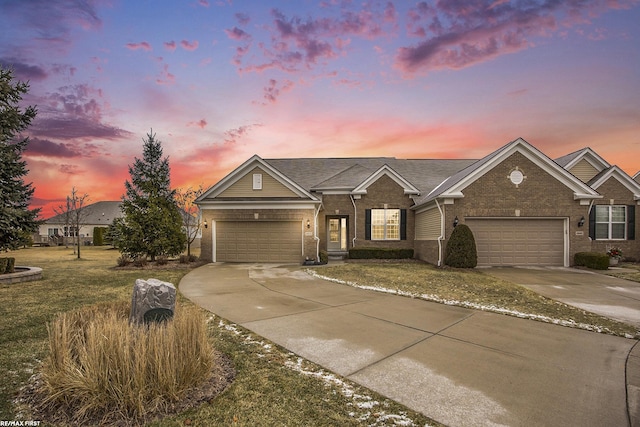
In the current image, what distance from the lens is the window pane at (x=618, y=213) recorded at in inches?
672

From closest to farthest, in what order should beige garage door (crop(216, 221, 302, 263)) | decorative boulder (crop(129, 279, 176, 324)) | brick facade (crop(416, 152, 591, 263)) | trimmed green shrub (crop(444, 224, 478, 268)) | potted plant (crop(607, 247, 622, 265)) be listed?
1. decorative boulder (crop(129, 279, 176, 324))
2. trimmed green shrub (crop(444, 224, 478, 268))
3. brick facade (crop(416, 152, 591, 263))
4. potted plant (crop(607, 247, 622, 265))
5. beige garage door (crop(216, 221, 302, 263))

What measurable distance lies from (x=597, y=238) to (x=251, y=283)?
1898 centimetres

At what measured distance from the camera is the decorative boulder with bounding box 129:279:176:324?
427cm

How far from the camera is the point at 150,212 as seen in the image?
15648 mm

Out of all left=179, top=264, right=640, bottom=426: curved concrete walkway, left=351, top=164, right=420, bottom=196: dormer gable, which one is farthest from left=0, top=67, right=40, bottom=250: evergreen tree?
left=351, top=164, right=420, bottom=196: dormer gable

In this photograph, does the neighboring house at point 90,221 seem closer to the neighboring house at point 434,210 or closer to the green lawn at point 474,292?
the neighboring house at point 434,210

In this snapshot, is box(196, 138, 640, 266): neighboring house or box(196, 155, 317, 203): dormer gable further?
box(196, 155, 317, 203): dormer gable

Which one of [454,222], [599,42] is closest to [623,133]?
[599,42]

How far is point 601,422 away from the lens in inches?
117

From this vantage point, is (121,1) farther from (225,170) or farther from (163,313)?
(225,170)

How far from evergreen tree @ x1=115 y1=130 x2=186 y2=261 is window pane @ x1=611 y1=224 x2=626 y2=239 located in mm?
23687

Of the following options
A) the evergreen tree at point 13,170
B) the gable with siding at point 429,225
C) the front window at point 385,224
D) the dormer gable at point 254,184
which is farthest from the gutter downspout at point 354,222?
the evergreen tree at point 13,170

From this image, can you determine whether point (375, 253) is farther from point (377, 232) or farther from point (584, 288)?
point (584, 288)

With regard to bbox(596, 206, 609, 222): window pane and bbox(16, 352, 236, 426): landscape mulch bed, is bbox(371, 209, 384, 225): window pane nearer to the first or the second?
bbox(596, 206, 609, 222): window pane
